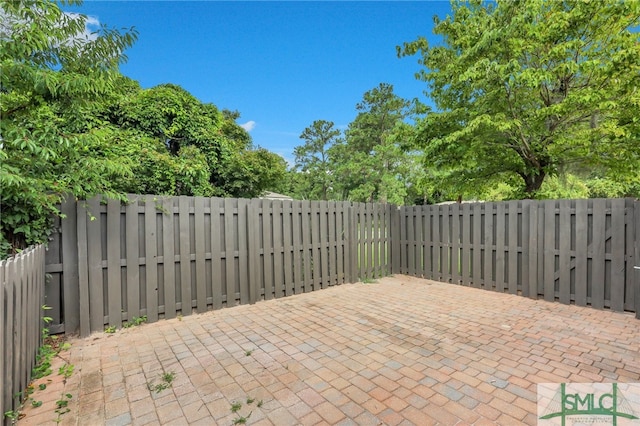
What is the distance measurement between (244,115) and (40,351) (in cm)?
1919

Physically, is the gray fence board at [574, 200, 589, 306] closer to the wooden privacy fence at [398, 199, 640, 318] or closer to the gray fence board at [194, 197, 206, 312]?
the wooden privacy fence at [398, 199, 640, 318]

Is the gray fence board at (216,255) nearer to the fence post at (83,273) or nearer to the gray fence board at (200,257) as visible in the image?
the gray fence board at (200,257)

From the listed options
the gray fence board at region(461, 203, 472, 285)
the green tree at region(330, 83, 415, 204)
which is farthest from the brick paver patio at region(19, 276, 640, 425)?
the green tree at region(330, 83, 415, 204)

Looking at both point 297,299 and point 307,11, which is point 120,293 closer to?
point 297,299

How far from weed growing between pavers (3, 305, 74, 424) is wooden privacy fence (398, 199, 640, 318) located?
6009mm

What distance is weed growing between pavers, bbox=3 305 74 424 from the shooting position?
6.78ft

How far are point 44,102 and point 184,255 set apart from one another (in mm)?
2327

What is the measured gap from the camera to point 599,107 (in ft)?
17.7

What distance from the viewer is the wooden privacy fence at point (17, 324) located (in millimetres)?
1678

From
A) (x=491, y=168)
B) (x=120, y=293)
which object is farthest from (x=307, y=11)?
(x=120, y=293)

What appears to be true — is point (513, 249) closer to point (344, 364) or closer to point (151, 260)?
point (344, 364)

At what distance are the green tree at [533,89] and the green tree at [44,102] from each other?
19.9ft

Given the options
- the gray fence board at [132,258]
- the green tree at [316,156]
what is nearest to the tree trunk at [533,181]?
the gray fence board at [132,258]

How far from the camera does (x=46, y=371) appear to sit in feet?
8.75
